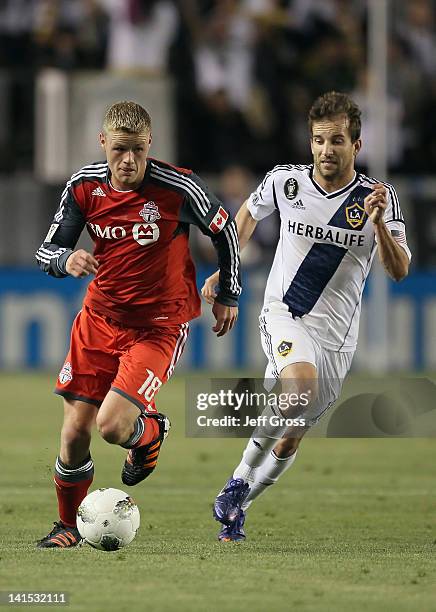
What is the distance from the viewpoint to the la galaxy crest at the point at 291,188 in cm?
812

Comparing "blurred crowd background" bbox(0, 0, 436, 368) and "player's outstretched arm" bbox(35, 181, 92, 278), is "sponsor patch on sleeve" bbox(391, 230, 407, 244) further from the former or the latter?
"blurred crowd background" bbox(0, 0, 436, 368)

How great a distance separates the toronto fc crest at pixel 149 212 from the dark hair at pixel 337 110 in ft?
3.33

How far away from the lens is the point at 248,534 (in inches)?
319

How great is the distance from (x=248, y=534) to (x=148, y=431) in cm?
104

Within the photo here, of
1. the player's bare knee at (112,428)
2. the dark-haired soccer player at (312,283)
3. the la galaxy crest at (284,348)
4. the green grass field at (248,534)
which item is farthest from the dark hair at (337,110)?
the green grass field at (248,534)

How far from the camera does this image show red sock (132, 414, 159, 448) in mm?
7445

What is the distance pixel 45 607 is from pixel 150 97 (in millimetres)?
12446

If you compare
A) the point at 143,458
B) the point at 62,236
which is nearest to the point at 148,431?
the point at 143,458

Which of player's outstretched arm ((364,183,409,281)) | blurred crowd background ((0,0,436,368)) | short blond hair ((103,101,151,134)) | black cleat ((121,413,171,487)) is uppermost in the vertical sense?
blurred crowd background ((0,0,436,368))

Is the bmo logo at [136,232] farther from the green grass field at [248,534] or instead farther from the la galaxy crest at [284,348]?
the green grass field at [248,534]

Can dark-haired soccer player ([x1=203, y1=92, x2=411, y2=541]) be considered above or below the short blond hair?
below

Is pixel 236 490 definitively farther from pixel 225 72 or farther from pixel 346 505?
pixel 225 72

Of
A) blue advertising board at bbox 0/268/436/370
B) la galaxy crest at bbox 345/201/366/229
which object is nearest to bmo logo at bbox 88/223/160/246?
la galaxy crest at bbox 345/201/366/229

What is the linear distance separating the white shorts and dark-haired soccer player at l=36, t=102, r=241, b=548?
0.58m
